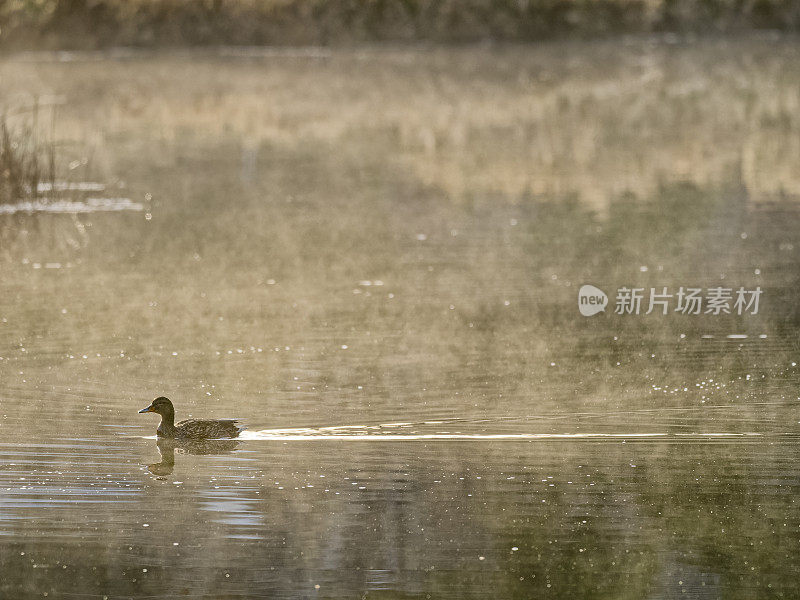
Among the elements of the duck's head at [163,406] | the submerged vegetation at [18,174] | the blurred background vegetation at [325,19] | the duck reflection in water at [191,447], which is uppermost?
the blurred background vegetation at [325,19]

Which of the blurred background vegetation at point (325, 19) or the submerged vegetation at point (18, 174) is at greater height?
the blurred background vegetation at point (325, 19)

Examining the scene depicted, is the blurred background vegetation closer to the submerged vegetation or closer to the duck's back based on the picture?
the submerged vegetation

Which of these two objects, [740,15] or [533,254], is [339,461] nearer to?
[533,254]

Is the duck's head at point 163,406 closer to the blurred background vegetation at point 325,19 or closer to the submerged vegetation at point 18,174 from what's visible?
the submerged vegetation at point 18,174

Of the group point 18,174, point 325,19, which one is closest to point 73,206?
point 18,174

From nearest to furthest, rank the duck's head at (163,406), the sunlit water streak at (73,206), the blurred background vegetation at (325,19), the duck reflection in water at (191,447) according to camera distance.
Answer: the duck reflection in water at (191,447)
the duck's head at (163,406)
the sunlit water streak at (73,206)
the blurred background vegetation at (325,19)

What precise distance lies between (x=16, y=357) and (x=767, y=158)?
37.8 ft

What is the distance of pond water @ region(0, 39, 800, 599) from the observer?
532 centimetres

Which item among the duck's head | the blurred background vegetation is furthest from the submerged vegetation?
the blurred background vegetation

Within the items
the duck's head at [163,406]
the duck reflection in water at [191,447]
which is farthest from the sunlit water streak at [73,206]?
the duck reflection in water at [191,447]

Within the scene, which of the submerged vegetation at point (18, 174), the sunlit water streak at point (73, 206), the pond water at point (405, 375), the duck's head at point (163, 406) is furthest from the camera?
the sunlit water streak at point (73, 206)

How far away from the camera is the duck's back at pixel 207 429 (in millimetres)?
6488

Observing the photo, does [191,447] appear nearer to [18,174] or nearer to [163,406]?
[163,406]

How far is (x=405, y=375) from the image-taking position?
7.78 metres
